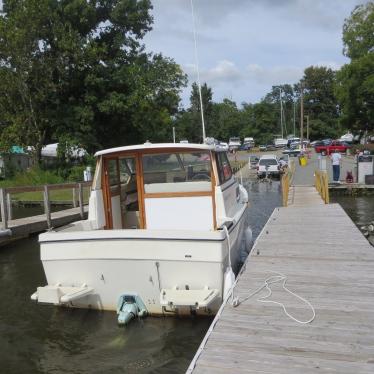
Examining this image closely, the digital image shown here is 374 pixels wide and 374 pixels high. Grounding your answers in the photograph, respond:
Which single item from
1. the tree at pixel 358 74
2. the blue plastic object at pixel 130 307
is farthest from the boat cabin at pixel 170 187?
the tree at pixel 358 74

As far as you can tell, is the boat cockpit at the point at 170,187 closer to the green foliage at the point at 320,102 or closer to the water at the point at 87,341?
the water at the point at 87,341

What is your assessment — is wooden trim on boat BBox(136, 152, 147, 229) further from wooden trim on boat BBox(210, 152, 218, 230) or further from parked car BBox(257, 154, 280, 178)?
parked car BBox(257, 154, 280, 178)

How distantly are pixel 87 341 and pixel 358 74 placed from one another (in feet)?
117

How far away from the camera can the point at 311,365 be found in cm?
411

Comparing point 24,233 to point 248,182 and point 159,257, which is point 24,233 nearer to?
point 159,257

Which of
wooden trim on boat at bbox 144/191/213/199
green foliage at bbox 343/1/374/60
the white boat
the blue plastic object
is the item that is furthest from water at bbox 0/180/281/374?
green foliage at bbox 343/1/374/60

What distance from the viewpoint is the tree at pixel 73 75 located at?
29.2 meters

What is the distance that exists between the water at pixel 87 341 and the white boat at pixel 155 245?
0.26 meters

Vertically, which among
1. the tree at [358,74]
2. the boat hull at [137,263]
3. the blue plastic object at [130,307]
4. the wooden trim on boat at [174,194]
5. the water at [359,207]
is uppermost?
the tree at [358,74]

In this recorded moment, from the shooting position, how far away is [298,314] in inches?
209

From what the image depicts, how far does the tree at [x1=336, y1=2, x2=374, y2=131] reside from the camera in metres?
37.0

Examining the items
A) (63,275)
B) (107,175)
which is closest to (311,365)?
(63,275)

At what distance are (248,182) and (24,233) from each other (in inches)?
787

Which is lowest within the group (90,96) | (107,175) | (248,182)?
(248,182)
